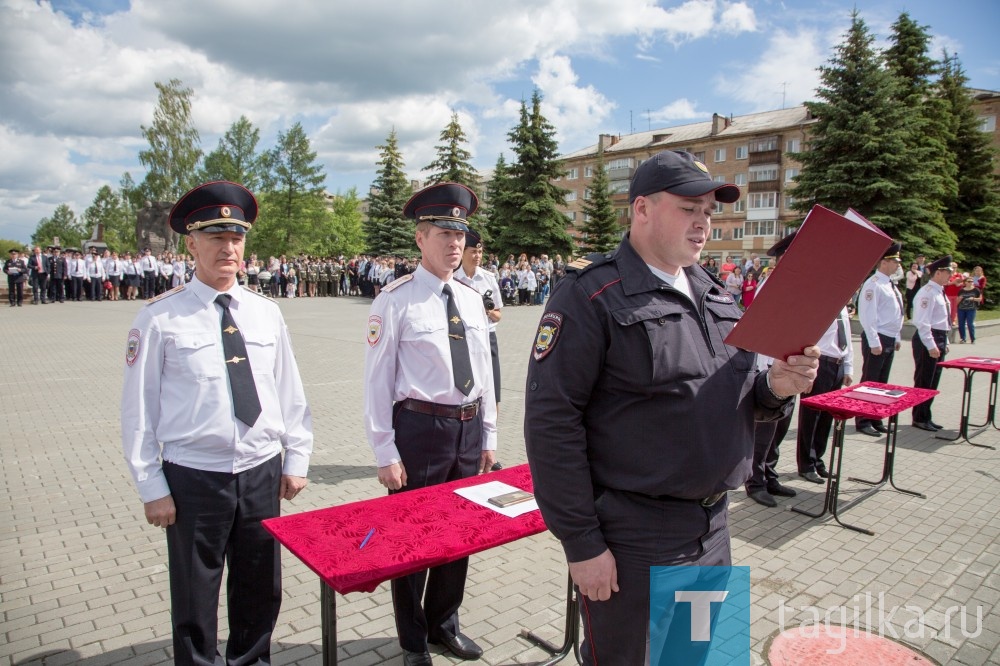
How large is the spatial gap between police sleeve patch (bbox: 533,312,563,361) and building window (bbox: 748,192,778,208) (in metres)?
65.2

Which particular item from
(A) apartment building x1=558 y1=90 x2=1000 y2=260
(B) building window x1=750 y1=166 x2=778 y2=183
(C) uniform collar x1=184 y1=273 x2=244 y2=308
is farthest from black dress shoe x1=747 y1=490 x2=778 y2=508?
(B) building window x1=750 y1=166 x2=778 y2=183

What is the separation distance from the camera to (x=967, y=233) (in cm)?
3009

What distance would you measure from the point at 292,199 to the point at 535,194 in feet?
83.8

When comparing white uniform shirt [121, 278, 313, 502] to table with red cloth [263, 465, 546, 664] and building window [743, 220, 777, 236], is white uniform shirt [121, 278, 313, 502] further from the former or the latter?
building window [743, 220, 777, 236]

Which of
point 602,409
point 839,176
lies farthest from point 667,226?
point 839,176

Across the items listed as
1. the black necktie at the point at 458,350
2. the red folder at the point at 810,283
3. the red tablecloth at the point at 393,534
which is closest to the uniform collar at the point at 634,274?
the red folder at the point at 810,283

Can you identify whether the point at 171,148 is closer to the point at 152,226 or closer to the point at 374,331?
the point at 152,226

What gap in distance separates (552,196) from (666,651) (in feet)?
127

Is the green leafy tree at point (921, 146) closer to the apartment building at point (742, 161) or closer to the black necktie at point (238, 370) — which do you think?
the apartment building at point (742, 161)

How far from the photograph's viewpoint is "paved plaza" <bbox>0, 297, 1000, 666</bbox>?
3.41 m

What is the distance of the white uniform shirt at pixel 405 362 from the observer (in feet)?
10.3

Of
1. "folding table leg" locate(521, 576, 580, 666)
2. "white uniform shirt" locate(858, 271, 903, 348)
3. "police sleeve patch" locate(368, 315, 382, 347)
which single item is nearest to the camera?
"folding table leg" locate(521, 576, 580, 666)

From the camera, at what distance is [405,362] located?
323 cm

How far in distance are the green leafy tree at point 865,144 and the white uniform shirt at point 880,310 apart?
19023 mm
